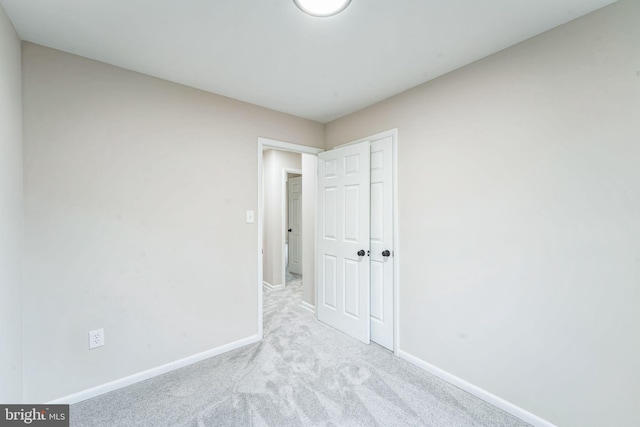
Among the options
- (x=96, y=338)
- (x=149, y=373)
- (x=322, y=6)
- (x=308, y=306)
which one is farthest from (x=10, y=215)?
(x=308, y=306)

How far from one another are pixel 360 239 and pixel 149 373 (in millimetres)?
2110

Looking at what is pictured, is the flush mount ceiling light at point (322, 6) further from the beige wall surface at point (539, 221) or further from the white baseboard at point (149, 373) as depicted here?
the white baseboard at point (149, 373)

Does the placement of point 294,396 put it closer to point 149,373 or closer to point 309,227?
point 149,373

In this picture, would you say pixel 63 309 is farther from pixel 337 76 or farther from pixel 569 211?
pixel 569 211

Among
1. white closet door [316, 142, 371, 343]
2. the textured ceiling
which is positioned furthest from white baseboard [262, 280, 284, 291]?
the textured ceiling

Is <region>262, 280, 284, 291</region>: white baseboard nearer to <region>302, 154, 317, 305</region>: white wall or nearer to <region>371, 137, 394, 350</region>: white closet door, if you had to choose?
<region>302, 154, 317, 305</region>: white wall

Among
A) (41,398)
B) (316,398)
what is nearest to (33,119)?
(41,398)

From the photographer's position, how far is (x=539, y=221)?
1.65m

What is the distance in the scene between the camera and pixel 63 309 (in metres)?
1.82

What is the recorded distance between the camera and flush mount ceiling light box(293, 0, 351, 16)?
137 centimetres

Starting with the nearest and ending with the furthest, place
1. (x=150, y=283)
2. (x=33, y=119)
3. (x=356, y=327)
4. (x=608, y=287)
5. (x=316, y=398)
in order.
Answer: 1. (x=608, y=287)
2. (x=33, y=119)
3. (x=316, y=398)
4. (x=150, y=283)
5. (x=356, y=327)

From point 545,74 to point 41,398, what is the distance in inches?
147

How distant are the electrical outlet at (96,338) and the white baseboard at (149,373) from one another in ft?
0.97
